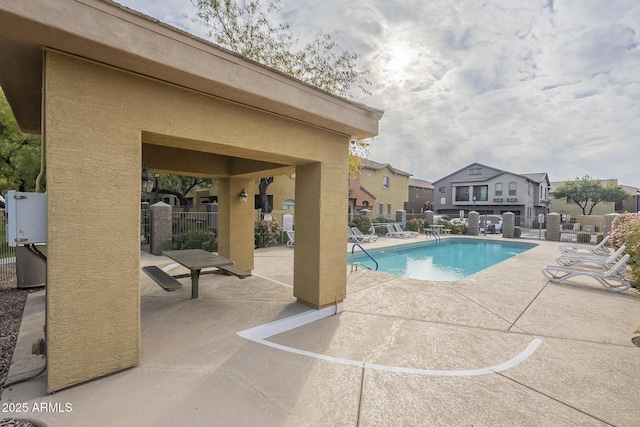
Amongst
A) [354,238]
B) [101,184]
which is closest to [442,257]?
[354,238]

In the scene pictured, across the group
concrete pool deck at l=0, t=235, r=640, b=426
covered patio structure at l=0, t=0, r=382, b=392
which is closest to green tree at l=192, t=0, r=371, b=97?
covered patio structure at l=0, t=0, r=382, b=392

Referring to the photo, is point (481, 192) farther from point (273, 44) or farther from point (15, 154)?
point (15, 154)

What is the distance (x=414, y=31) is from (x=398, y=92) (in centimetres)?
442

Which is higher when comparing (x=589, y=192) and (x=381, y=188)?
(x=589, y=192)

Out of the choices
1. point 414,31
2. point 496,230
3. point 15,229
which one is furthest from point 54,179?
point 496,230

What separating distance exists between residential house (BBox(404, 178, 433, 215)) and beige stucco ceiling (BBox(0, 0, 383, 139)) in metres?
39.9

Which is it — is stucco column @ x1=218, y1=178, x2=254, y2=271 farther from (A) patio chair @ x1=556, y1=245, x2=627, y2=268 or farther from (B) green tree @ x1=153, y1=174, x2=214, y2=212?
(B) green tree @ x1=153, y1=174, x2=214, y2=212

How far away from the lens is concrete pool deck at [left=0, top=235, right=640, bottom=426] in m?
2.73

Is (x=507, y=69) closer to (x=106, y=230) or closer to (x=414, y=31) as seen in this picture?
(x=414, y=31)

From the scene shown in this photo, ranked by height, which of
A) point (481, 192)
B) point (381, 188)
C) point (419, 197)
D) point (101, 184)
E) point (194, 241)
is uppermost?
point (481, 192)

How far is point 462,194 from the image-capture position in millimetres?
45062

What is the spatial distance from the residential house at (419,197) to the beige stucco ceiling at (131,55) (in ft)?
131

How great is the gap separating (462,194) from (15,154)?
4940cm

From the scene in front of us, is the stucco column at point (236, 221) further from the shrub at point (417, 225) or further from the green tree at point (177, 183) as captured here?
the shrub at point (417, 225)
